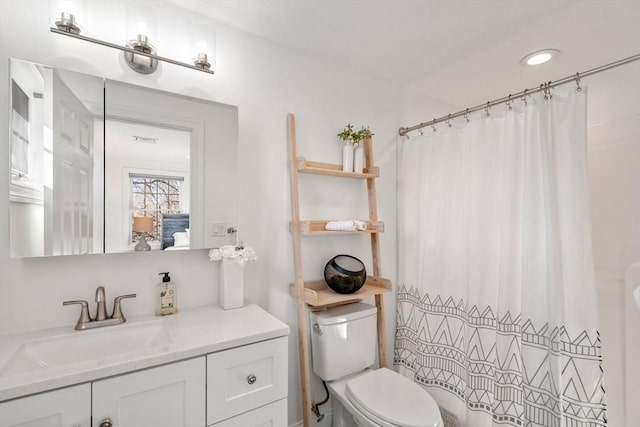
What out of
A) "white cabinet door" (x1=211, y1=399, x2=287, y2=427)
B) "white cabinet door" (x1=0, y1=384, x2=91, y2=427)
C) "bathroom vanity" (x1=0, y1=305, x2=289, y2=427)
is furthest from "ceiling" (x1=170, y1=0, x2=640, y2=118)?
"white cabinet door" (x1=211, y1=399, x2=287, y2=427)

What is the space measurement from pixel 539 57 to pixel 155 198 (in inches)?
90.3

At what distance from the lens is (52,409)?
0.82m

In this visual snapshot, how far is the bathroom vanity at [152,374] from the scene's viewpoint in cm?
83

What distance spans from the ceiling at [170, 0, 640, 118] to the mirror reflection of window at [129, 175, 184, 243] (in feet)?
2.78

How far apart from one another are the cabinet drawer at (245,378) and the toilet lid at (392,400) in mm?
433

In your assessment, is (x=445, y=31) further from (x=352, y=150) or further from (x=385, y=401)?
(x=385, y=401)

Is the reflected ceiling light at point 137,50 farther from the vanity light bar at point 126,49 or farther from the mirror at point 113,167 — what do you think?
the mirror at point 113,167

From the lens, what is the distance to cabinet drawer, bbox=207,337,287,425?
41.7 inches

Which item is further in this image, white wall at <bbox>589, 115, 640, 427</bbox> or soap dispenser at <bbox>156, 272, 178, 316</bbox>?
white wall at <bbox>589, 115, 640, 427</bbox>

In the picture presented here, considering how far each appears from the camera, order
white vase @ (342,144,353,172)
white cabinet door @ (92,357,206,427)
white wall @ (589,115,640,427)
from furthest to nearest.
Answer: white vase @ (342,144,353,172)
white wall @ (589,115,640,427)
white cabinet door @ (92,357,206,427)

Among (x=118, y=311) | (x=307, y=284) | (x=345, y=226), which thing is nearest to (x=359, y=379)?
(x=307, y=284)

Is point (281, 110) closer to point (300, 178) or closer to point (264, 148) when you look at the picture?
point (264, 148)

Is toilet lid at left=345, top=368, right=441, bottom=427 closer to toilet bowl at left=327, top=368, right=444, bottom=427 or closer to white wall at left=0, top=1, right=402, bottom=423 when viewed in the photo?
toilet bowl at left=327, top=368, right=444, bottom=427

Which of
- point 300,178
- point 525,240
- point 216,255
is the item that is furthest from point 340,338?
point 525,240
